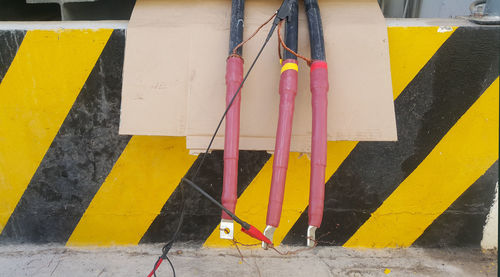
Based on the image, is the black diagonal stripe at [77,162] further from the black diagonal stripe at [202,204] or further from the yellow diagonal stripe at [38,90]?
the black diagonal stripe at [202,204]

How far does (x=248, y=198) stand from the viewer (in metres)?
1.28

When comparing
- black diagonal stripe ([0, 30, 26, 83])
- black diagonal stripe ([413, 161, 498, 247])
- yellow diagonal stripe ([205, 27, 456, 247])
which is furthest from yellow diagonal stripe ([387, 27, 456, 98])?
black diagonal stripe ([0, 30, 26, 83])

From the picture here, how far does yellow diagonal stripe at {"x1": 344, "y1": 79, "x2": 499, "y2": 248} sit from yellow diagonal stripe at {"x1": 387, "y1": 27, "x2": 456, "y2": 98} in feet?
0.76

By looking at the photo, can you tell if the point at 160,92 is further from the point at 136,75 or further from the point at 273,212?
the point at 273,212

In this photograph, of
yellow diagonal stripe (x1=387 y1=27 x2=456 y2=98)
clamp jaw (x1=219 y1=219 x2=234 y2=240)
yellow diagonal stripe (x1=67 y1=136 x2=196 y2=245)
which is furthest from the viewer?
Answer: yellow diagonal stripe (x1=67 y1=136 x2=196 y2=245)

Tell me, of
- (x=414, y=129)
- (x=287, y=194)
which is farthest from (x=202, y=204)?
(x=414, y=129)

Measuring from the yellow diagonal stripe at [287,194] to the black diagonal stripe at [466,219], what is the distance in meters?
0.45

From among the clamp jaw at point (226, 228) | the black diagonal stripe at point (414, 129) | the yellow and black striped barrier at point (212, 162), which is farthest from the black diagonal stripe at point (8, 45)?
the black diagonal stripe at point (414, 129)

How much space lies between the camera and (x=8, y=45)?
1109mm

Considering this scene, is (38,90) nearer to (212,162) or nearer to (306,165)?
(212,162)

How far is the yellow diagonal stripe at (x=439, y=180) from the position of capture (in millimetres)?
1177

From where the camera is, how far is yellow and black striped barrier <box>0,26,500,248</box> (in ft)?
3.67

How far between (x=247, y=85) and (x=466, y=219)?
3.09 ft

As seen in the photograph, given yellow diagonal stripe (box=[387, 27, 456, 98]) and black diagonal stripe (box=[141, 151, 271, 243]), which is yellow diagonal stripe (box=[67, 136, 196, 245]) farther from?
yellow diagonal stripe (box=[387, 27, 456, 98])
